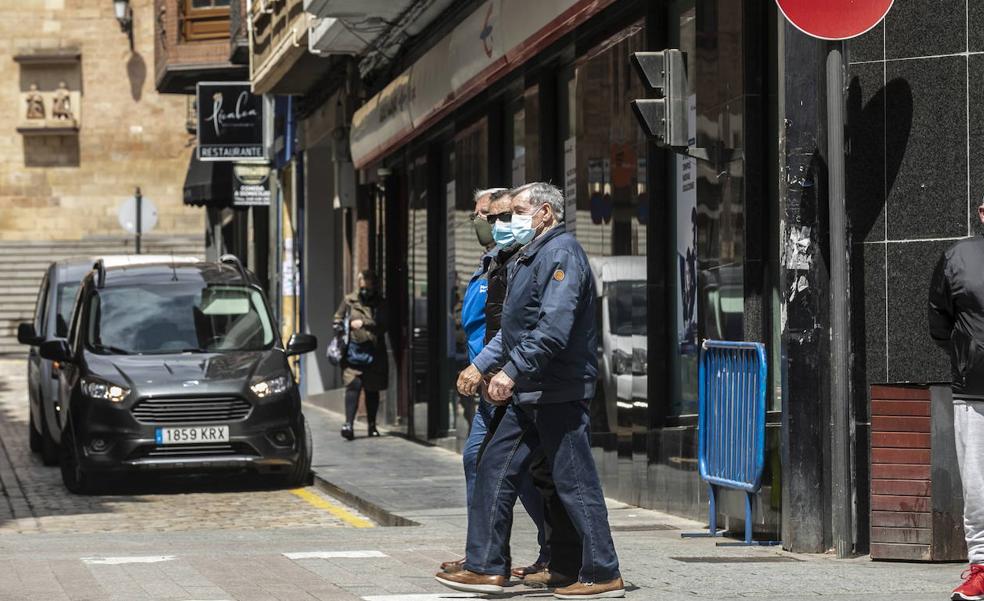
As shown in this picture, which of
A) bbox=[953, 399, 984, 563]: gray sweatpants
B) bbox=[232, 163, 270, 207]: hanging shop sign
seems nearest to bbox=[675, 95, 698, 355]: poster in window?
bbox=[953, 399, 984, 563]: gray sweatpants

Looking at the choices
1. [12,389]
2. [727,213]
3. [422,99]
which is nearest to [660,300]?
[727,213]

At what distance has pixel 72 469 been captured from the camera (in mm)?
15664

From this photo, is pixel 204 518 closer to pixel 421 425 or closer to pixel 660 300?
pixel 660 300

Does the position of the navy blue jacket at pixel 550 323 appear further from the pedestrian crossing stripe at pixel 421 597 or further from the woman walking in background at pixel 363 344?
the woman walking in background at pixel 363 344

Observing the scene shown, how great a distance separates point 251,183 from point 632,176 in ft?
65.3

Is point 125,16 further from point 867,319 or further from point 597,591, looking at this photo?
point 597,591

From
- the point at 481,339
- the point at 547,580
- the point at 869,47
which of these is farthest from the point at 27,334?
the point at 547,580

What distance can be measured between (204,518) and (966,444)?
23.1 ft

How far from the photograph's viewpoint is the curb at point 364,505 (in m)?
12.8

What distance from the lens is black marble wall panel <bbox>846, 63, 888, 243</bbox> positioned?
10016 millimetres

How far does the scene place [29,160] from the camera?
202ft

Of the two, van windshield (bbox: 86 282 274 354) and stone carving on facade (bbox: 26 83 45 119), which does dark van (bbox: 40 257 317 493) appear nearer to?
van windshield (bbox: 86 282 274 354)

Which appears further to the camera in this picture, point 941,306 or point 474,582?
point 474,582

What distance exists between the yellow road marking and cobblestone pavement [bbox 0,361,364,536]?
2 cm
